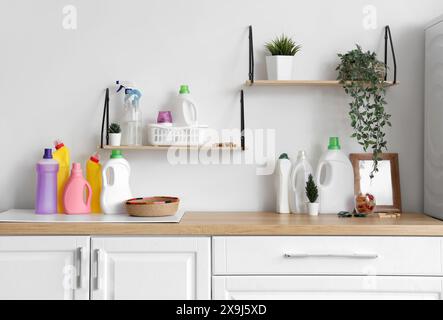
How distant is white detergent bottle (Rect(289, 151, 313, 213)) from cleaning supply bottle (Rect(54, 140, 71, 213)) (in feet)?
3.26

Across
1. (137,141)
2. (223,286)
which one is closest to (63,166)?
(137,141)

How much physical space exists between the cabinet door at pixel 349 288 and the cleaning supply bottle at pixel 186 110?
2.59 feet

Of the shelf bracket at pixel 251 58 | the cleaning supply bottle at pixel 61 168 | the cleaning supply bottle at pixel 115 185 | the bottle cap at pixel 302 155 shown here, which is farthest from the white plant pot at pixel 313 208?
the cleaning supply bottle at pixel 61 168

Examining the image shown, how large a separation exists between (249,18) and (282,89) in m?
0.36

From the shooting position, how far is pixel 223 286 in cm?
208

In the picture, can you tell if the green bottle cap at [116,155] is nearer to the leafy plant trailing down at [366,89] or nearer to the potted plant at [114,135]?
the potted plant at [114,135]

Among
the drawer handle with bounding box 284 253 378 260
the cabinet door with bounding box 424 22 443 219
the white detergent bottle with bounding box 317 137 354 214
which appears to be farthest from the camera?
the white detergent bottle with bounding box 317 137 354 214

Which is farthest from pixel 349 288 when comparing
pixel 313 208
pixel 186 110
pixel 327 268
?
pixel 186 110

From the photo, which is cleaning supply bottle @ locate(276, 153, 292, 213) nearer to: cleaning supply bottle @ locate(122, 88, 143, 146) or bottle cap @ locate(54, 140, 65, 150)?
cleaning supply bottle @ locate(122, 88, 143, 146)

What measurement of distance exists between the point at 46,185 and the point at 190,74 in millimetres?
800

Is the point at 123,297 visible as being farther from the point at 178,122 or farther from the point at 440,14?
the point at 440,14

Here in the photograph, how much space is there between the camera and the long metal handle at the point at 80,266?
6.77 ft

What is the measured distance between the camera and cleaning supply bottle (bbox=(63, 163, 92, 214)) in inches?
93.6

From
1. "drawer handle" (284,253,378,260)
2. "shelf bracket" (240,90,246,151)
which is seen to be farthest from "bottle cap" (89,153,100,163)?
"drawer handle" (284,253,378,260)
